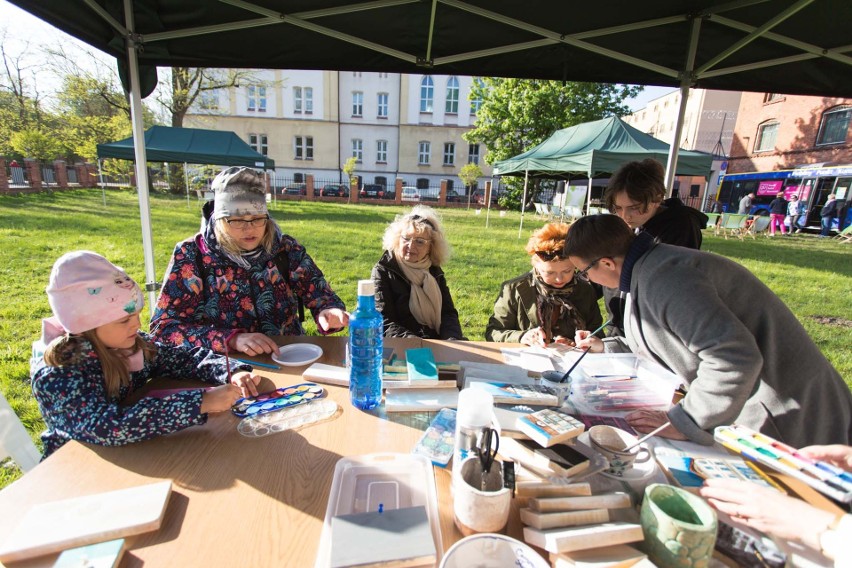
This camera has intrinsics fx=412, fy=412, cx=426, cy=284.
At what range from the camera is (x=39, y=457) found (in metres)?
1.33

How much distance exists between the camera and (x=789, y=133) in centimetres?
1820

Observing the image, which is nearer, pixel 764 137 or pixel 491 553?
pixel 491 553

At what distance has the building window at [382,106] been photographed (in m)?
28.2

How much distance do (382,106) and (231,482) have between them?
30.4 metres

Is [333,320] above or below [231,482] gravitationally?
above

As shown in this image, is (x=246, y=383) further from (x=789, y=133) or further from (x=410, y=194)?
(x=789, y=133)

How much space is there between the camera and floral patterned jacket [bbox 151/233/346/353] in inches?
68.3

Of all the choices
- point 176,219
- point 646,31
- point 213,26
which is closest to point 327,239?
point 176,219

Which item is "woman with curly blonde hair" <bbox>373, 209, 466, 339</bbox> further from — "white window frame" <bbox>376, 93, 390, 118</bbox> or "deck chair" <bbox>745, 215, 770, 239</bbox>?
"white window frame" <bbox>376, 93, 390, 118</bbox>

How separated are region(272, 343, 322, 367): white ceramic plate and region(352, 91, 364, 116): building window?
2939 centimetres

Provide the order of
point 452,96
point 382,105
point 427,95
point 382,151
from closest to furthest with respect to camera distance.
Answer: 1. point 452,96
2. point 427,95
3. point 382,105
4. point 382,151

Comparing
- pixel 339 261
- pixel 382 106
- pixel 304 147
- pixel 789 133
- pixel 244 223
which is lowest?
pixel 339 261

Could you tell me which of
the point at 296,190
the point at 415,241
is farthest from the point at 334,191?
the point at 415,241

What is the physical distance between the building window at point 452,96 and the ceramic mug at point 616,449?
29.2m
